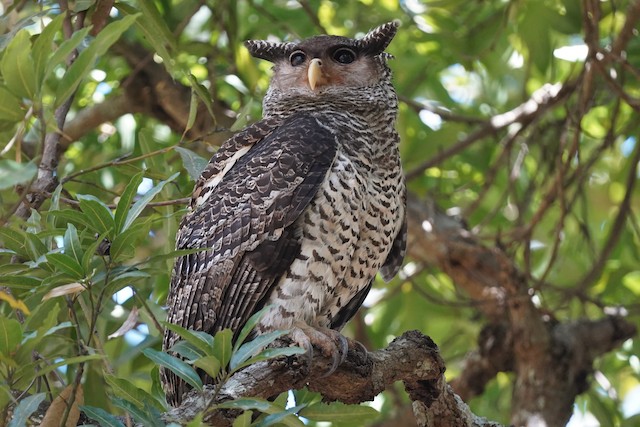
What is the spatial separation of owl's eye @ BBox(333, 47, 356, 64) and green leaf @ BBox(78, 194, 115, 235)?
2065mm

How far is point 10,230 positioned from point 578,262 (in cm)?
392

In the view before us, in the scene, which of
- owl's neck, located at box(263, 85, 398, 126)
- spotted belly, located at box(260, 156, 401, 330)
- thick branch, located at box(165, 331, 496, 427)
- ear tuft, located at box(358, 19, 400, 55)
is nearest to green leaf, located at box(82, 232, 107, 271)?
thick branch, located at box(165, 331, 496, 427)

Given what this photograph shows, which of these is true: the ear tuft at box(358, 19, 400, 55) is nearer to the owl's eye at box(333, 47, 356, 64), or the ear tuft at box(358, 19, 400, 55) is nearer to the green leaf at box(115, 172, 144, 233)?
the owl's eye at box(333, 47, 356, 64)

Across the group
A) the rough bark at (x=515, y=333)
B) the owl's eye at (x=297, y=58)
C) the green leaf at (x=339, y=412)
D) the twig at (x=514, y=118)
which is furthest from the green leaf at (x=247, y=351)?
the twig at (x=514, y=118)

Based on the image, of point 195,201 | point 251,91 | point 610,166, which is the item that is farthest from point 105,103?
point 610,166

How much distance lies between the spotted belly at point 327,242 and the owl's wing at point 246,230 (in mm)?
44

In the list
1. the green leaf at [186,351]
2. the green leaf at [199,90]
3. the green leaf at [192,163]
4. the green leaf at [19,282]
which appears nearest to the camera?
the green leaf at [186,351]

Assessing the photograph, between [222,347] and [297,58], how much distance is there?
2372 mm

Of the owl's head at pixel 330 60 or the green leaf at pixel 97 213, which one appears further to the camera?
the owl's head at pixel 330 60

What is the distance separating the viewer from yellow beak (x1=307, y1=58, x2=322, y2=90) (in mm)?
4238

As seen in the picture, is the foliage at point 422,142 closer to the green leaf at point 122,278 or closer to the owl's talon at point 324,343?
the owl's talon at point 324,343

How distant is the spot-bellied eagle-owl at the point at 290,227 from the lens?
11.7ft

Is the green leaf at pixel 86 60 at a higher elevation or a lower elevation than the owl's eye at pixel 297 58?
higher

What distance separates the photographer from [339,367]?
11.1 ft
